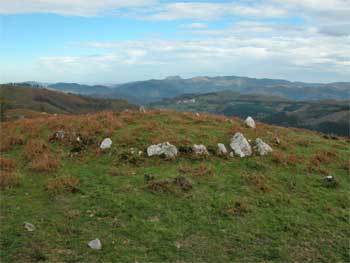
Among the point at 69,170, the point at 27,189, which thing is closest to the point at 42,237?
the point at 27,189

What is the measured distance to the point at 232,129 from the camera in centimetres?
2133

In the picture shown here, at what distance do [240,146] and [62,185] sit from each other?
936cm

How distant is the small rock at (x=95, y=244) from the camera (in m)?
9.30

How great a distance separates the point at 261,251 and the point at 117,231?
4.30 metres

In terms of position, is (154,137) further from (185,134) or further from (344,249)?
(344,249)

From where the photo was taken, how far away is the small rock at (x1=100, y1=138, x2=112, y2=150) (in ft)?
57.7

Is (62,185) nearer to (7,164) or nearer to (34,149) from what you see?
(7,164)

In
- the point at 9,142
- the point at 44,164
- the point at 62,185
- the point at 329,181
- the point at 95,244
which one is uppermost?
the point at 9,142

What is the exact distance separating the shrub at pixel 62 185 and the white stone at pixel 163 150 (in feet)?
14.4

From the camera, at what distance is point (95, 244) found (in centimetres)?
937

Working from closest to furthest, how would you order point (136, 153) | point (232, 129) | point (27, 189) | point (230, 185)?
point (27, 189) → point (230, 185) → point (136, 153) → point (232, 129)

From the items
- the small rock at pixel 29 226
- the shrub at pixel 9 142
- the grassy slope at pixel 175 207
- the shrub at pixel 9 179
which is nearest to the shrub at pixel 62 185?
the grassy slope at pixel 175 207

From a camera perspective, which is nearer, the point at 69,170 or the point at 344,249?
the point at 344,249

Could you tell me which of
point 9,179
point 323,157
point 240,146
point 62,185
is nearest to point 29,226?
point 62,185
